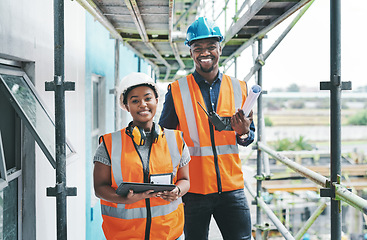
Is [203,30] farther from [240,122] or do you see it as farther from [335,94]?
[335,94]

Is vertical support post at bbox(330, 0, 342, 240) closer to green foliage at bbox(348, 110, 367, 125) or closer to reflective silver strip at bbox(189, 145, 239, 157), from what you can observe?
reflective silver strip at bbox(189, 145, 239, 157)

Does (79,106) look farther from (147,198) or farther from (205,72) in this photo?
(147,198)

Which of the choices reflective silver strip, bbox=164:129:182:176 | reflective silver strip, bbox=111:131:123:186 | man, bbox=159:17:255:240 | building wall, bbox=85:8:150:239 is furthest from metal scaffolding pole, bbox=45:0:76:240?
building wall, bbox=85:8:150:239

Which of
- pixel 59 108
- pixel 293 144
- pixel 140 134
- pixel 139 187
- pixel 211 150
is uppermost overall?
pixel 59 108

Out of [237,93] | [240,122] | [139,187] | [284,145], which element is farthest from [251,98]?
[284,145]

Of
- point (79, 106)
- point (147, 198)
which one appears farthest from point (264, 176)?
point (147, 198)

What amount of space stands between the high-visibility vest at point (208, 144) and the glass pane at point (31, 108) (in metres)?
0.83

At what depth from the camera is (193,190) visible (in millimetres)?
2264

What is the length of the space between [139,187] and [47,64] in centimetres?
126

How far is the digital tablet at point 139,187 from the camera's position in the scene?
1623 mm

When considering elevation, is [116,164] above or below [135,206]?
above

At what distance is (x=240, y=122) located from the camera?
2123 millimetres

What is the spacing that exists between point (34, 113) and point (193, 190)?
1.09 metres

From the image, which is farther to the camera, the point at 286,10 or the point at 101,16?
the point at 101,16
